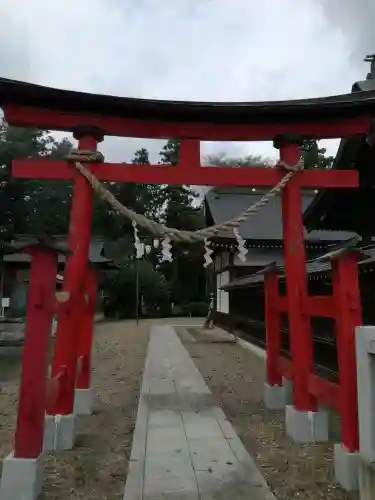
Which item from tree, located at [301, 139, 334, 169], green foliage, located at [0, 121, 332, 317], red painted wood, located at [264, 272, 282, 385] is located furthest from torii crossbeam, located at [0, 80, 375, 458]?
tree, located at [301, 139, 334, 169]

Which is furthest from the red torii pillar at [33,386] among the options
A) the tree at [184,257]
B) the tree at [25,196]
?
the tree at [184,257]

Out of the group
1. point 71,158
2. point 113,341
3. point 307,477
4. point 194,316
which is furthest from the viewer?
point 194,316

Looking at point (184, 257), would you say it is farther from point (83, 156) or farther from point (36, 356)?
point (36, 356)

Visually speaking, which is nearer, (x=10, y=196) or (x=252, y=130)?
(x=252, y=130)

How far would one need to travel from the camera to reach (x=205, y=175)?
5418mm

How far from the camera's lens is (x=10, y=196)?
17516 millimetres

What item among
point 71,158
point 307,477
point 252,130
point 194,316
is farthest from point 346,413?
point 194,316

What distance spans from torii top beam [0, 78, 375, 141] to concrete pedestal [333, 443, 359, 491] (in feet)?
11.7

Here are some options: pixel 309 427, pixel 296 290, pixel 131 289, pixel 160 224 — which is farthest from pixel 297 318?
pixel 131 289

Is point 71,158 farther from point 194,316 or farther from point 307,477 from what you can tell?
point 194,316

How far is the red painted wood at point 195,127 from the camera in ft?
17.3

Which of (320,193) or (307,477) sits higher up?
(320,193)

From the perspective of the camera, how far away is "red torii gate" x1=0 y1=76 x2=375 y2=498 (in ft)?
16.3

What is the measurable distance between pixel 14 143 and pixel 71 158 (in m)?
15.1
